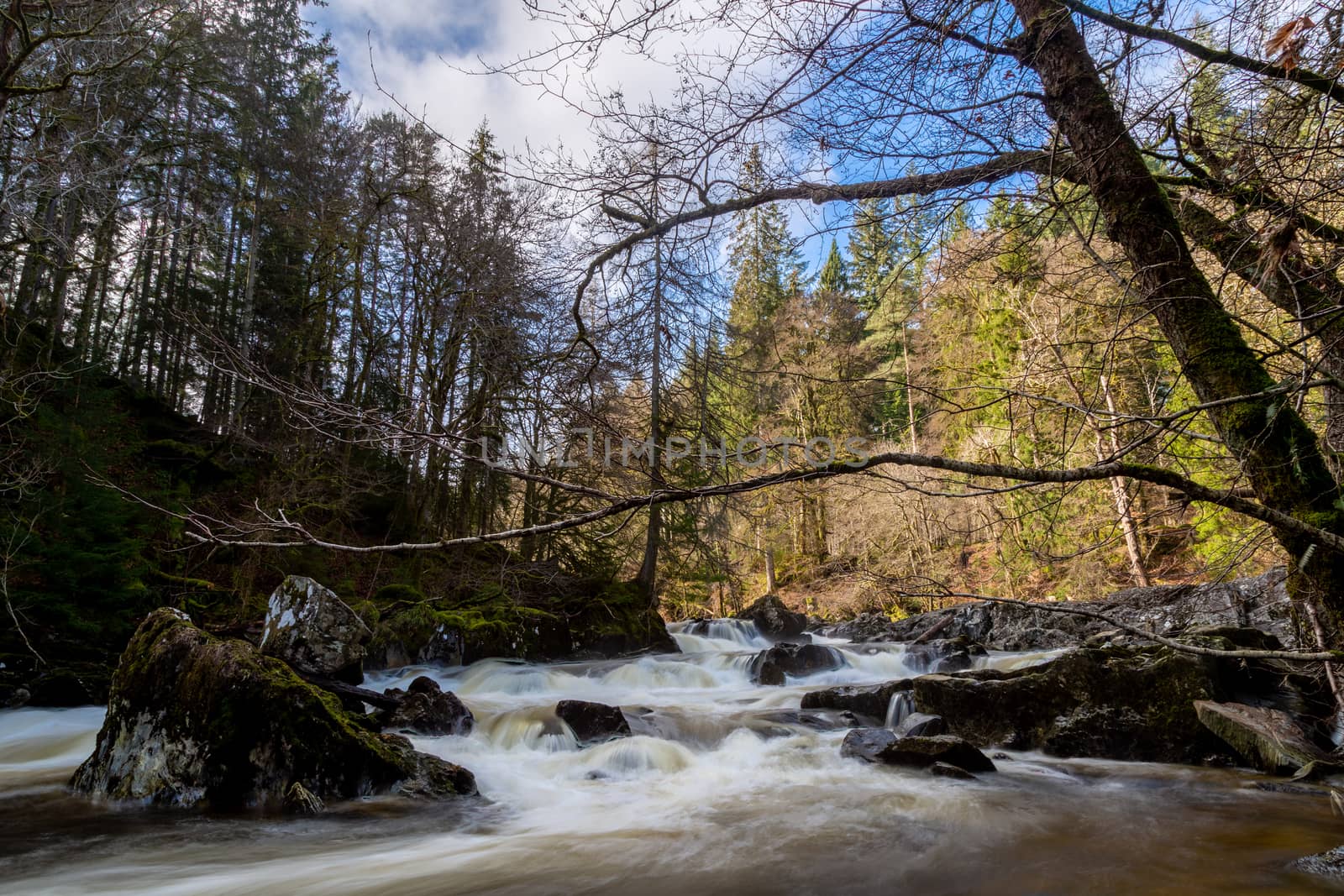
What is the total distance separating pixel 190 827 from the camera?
427 centimetres

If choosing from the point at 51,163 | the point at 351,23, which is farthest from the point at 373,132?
the point at 351,23

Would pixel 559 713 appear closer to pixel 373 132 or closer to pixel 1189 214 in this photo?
pixel 1189 214

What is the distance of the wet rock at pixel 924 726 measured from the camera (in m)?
6.18

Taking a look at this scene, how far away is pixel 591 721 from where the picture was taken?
6.88 metres

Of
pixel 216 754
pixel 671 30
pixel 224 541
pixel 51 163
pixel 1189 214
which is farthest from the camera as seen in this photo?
pixel 51 163

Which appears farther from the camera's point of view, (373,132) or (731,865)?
(373,132)

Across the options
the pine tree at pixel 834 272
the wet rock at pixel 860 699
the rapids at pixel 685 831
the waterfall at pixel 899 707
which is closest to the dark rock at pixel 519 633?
the rapids at pixel 685 831

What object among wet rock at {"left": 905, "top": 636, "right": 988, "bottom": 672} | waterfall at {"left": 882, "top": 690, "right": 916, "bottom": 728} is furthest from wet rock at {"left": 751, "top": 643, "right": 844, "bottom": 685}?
waterfall at {"left": 882, "top": 690, "right": 916, "bottom": 728}

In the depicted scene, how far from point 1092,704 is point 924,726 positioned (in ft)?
5.12

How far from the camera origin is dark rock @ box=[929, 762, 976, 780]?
549 cm

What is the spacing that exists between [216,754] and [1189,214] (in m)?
6.78

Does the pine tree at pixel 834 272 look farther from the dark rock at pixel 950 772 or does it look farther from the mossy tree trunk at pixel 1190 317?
the dark rock at pixel 950 772

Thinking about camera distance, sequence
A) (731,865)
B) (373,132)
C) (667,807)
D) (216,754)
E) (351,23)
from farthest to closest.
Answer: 1. (373,132)
2. (667,807)
3. (216,754)
4. (731,865)
5. (351,23)

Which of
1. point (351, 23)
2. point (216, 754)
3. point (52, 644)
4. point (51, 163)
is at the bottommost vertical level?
point (216, 754)
